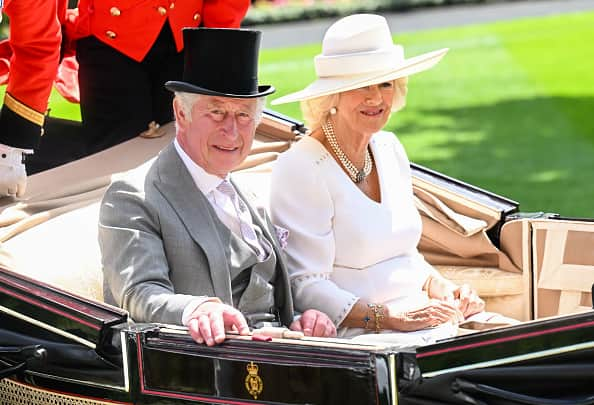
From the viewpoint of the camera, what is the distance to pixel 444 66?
1331 cm

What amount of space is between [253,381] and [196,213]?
53 cm

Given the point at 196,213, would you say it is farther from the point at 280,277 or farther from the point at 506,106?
the point at 506,106

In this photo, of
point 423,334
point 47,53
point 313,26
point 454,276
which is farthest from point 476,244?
point 313,26

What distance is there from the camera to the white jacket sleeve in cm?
337

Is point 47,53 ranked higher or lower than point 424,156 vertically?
higher

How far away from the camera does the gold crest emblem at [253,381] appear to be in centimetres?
276

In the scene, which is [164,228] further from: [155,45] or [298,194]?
[155,45]

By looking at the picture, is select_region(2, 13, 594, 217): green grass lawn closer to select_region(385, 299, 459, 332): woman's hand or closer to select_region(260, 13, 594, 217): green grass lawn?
select_region(260, 13, 594, 217): green grass lawn

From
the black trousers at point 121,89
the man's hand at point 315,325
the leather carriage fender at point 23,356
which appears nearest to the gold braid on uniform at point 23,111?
the black trousers at point 121,89

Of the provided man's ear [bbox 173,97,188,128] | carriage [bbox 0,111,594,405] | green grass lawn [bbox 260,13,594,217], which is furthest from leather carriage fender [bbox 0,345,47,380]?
green grass lawn [bbox 260,13,594,217]

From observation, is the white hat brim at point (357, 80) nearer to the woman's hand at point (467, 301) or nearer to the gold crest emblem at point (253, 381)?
the woman's hand at point (467, 301)

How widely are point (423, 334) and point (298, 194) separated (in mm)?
491

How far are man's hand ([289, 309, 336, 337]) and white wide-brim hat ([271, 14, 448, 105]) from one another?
1.95 ft

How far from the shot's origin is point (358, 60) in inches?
135
